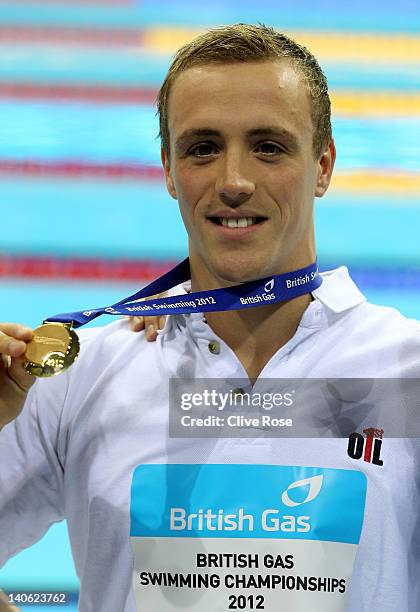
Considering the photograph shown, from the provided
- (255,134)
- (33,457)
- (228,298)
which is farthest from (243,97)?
(33,457)

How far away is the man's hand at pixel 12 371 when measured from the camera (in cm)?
109

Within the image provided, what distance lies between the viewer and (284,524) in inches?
49.7

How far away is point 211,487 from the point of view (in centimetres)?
129

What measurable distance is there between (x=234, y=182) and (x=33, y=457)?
50 cm

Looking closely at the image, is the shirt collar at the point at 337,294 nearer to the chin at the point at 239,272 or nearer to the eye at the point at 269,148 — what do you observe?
the chin at the point at 239,272

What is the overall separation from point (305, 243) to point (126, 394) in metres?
0.35

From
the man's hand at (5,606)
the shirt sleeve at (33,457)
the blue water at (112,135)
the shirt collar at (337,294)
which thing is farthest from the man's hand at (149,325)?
the blue water at (112,135)

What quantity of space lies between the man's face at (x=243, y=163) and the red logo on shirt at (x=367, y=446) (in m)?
0.27

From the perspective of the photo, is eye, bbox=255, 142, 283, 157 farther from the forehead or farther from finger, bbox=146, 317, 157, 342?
finger, bbox=146, 317, 157, 342

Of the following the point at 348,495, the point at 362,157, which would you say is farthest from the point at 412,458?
the point at 362,157

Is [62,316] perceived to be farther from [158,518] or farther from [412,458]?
[412,458]

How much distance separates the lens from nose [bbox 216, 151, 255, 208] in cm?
127

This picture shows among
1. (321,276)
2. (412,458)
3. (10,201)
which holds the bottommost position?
(412,458)

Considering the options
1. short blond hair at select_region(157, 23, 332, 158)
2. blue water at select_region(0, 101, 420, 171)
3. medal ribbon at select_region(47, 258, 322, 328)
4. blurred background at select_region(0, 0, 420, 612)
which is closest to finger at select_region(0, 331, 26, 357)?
medal ribbon at select_region(47, 258, 322, 328)
